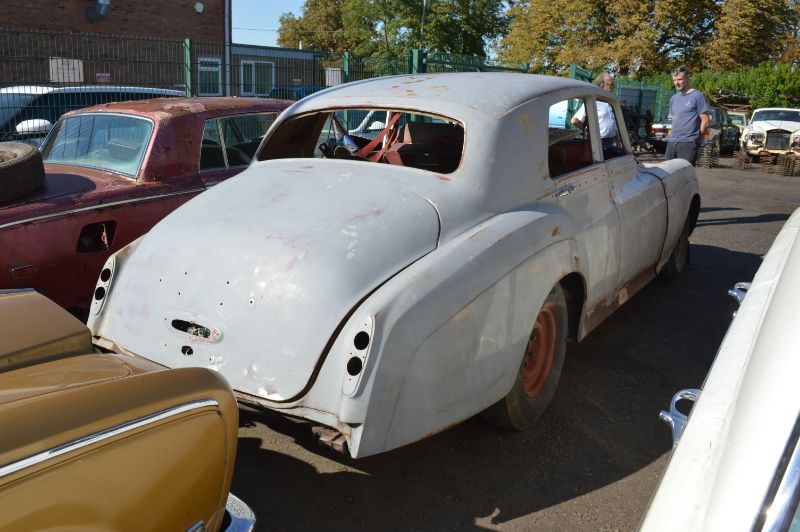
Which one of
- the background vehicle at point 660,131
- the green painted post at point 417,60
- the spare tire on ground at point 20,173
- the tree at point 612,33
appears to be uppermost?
the tree at point 612,33

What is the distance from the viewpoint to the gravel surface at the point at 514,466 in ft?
9.91

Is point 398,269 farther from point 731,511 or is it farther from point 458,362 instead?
point 731,511

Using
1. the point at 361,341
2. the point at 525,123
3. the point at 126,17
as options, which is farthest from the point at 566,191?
the point at 126,17

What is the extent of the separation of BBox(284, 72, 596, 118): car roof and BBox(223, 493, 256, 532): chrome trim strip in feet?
7.56

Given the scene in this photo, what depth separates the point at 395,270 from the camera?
3.01 meters

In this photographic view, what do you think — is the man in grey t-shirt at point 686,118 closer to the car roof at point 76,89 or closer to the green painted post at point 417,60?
the green painted post at point 417,60

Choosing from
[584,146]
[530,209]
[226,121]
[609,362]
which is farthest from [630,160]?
[226,121]

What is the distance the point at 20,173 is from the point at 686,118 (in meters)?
7.21

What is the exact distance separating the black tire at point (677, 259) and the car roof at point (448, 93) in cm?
214

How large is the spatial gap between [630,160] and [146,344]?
348cm

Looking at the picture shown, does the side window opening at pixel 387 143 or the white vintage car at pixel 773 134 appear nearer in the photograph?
the side window opening at pixel 387 143

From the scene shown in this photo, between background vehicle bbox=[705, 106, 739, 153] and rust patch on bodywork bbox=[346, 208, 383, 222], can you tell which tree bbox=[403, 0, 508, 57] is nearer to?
background vehicle bbox=[705, 106, 739, 153]

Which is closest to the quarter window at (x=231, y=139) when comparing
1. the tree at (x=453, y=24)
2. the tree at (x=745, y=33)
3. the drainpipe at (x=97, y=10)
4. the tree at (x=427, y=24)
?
the drainpipe at (x=97, y=10)

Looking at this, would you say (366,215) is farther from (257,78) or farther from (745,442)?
(257,78)
